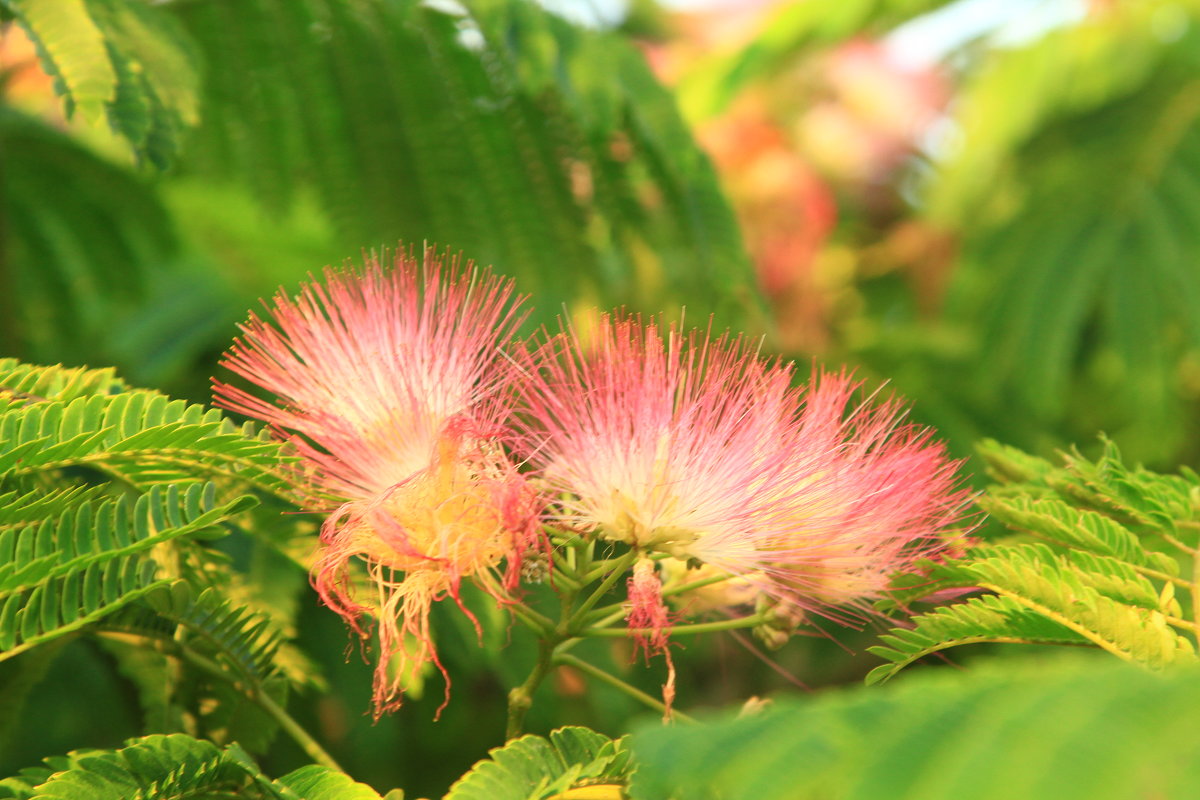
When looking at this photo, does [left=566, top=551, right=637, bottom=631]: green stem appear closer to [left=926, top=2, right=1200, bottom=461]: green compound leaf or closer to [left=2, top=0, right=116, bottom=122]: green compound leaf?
[left=2, top=0, right=116, bottom=122]: green compound leaf

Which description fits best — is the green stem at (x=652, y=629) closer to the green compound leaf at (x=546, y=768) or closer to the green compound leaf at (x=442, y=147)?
the green compound leaf at (x=546, y=768)

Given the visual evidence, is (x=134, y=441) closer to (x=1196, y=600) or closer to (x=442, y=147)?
(x=1196, y=600)

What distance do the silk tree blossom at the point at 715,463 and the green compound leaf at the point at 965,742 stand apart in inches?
18.9

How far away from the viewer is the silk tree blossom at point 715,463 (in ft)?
4.65

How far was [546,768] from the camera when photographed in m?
1.28

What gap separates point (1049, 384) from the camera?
11.0ft

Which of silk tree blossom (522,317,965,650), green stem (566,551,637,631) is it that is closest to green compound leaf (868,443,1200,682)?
silk tree blossom (522,317,965,650)

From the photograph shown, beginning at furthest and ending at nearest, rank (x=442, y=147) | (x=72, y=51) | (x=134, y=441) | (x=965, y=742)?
(x=442, y=147) < (x=72, y=51) < (x=134, y=441) < (x=965, y=742)

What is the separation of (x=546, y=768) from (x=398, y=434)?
449 mm

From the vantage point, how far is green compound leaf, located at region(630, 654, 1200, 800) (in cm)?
76

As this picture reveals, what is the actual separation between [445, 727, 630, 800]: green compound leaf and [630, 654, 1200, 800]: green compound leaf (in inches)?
13.2

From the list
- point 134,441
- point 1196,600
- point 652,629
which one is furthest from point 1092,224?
point 134,441

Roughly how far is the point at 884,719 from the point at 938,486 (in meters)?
0.71

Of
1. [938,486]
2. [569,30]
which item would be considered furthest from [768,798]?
[569,30]
